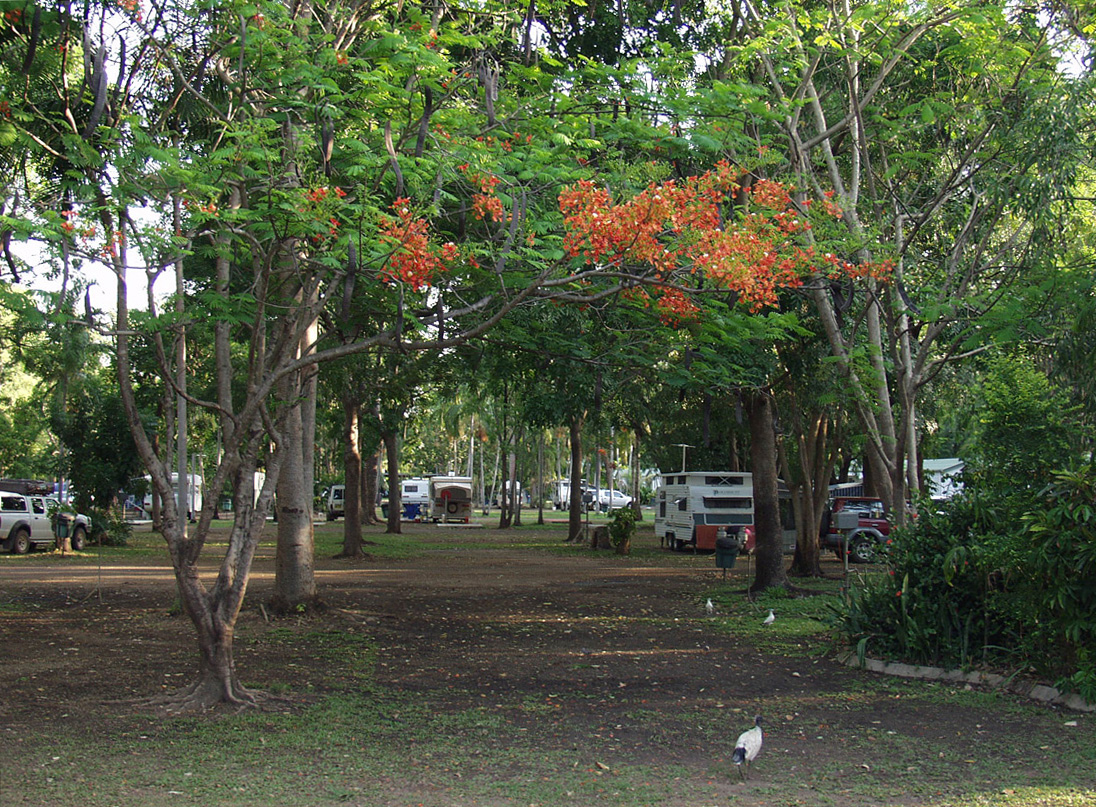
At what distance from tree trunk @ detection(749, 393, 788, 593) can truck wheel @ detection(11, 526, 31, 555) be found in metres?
20.7

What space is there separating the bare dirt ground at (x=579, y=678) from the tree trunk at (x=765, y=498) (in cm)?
126

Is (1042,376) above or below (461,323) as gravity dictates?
below

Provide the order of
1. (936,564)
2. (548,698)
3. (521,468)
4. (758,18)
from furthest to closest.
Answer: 1. (521,468)
2. (758,18)
3. (936,564)
4. (548,698)

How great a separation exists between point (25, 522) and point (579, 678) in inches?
905

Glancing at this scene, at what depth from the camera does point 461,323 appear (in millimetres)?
13008

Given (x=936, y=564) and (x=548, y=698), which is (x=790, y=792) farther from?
(x=936, y=564)

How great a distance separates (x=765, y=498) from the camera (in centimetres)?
1720

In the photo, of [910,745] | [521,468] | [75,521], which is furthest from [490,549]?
[521,468]

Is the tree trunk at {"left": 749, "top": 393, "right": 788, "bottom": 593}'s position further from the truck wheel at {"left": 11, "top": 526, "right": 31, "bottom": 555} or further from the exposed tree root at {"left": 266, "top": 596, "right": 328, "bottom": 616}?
the truck wheel at {"left": 11, "top": 526, "right": 31, "bottom": 555}

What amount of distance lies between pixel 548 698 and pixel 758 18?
9340mm

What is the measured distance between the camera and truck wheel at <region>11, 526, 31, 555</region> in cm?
2727

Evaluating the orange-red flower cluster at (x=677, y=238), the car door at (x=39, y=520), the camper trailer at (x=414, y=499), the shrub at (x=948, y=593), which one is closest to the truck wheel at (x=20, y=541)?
the car door at (x=39, y=520)

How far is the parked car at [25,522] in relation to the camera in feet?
88.5

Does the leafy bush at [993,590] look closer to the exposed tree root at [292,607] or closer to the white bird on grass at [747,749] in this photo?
the white bird on grass at [747,749]
